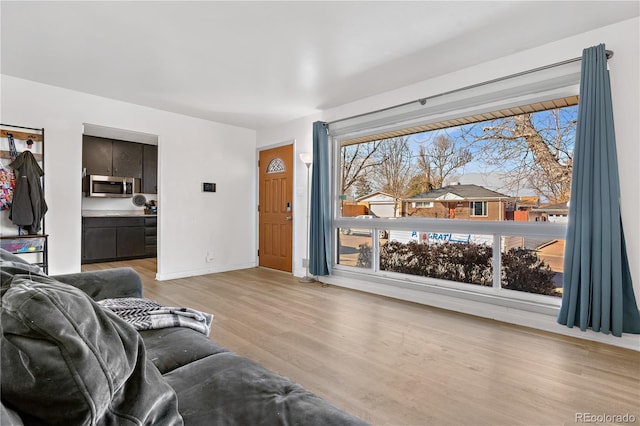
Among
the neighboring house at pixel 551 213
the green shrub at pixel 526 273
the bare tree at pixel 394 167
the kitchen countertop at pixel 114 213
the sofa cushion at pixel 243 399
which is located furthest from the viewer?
the kitchen countertop at pixel 114 213

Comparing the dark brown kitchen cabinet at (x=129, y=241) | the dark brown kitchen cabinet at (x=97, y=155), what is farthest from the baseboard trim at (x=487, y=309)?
the dark brown kitchen cabinet at (x=97, y=155)

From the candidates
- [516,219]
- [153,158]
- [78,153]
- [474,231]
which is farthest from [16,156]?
[516,219]

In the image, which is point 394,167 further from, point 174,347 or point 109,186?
point 109,186

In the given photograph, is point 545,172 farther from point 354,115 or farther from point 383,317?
point 354,115

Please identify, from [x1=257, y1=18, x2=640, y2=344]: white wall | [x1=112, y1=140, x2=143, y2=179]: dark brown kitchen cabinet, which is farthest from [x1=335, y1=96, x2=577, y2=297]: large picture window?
[x1=112, y1=140, x2=143, y2=179]: dark brown kitchen cabinet

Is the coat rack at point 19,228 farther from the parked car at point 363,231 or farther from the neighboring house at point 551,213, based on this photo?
the neighboring house at point 551,213

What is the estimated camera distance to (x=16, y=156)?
11.8 feet

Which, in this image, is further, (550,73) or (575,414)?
(550,73)

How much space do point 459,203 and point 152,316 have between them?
3.12 meters

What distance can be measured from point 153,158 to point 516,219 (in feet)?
22.0

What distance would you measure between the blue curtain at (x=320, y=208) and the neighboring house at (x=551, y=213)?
2.44 meters

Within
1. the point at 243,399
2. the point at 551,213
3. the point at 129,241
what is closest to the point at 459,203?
the point at 551,213

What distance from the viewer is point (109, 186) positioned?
21.1 feet

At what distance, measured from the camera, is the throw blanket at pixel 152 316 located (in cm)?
159
